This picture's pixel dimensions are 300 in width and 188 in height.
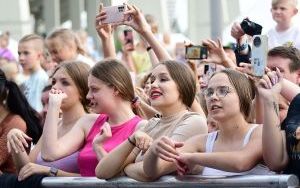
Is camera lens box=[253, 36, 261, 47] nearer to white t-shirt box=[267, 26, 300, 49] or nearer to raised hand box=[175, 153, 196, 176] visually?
raised hand box=[175, 153, 196, 176]

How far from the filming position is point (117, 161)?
21.8 feet

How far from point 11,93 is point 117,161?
2064 millimetres

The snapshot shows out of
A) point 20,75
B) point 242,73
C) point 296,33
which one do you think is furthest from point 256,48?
point 20,75

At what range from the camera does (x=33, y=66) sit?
1200cm

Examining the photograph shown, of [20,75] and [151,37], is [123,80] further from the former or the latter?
[20,75]

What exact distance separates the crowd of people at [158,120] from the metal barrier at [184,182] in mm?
58

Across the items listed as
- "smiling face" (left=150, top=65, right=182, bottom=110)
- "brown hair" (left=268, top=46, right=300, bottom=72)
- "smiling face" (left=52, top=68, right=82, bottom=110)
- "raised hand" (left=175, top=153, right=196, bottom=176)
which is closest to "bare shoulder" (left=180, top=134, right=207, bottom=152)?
"raised hand" (left=175, top=153, right=196, bottom=176)

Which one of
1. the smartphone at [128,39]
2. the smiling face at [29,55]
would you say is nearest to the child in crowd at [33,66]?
the smiling face at [29,55]

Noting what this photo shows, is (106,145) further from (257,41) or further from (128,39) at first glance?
(128,39)

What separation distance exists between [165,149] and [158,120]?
0.80 metres

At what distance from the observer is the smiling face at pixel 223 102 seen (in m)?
6.34

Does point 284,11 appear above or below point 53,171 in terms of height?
above

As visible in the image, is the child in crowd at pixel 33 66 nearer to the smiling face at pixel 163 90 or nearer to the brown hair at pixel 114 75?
the brown hair at pixel 114 75

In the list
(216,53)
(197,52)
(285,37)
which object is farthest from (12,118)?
(285,37)
